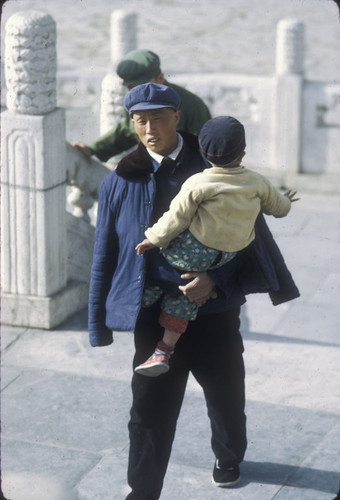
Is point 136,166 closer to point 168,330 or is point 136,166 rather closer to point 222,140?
point 222,140

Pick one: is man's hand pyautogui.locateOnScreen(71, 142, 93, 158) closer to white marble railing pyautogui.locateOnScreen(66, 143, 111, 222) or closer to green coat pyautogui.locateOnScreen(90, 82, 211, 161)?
white marble railing pyautogui.locateOnScreen(66, 143, 111, 222)

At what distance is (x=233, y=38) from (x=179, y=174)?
590 inches

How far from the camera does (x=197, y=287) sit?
4.32 meters

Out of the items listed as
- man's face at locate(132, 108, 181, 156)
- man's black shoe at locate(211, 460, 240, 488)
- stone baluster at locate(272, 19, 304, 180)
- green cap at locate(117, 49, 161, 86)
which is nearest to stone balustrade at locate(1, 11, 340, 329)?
green cap at locate(117, 49, 161, 86)

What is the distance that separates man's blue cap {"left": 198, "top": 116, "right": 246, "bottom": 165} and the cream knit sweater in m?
0.06

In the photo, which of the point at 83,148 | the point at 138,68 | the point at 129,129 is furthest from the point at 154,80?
the point at 83,148

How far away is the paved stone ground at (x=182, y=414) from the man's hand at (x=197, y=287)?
3.50 ft

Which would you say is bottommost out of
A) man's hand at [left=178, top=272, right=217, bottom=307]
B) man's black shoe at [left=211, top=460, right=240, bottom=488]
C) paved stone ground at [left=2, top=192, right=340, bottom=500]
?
paved stone ground at [left=2, top=192, right=340, bottom=500]

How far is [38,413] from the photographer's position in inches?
226

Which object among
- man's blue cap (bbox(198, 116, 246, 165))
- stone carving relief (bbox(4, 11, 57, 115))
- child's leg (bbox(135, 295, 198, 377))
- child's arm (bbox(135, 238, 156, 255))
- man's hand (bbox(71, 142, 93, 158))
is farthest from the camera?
man's hand (bbox(71, 142, 93, 158))

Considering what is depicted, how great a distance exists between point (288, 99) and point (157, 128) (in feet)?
21.3

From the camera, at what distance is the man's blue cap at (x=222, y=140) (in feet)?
13.6

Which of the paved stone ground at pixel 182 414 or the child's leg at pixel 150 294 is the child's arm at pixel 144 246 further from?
the paved stone ground at pixel 182 414

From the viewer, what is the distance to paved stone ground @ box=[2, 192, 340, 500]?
500 cm
